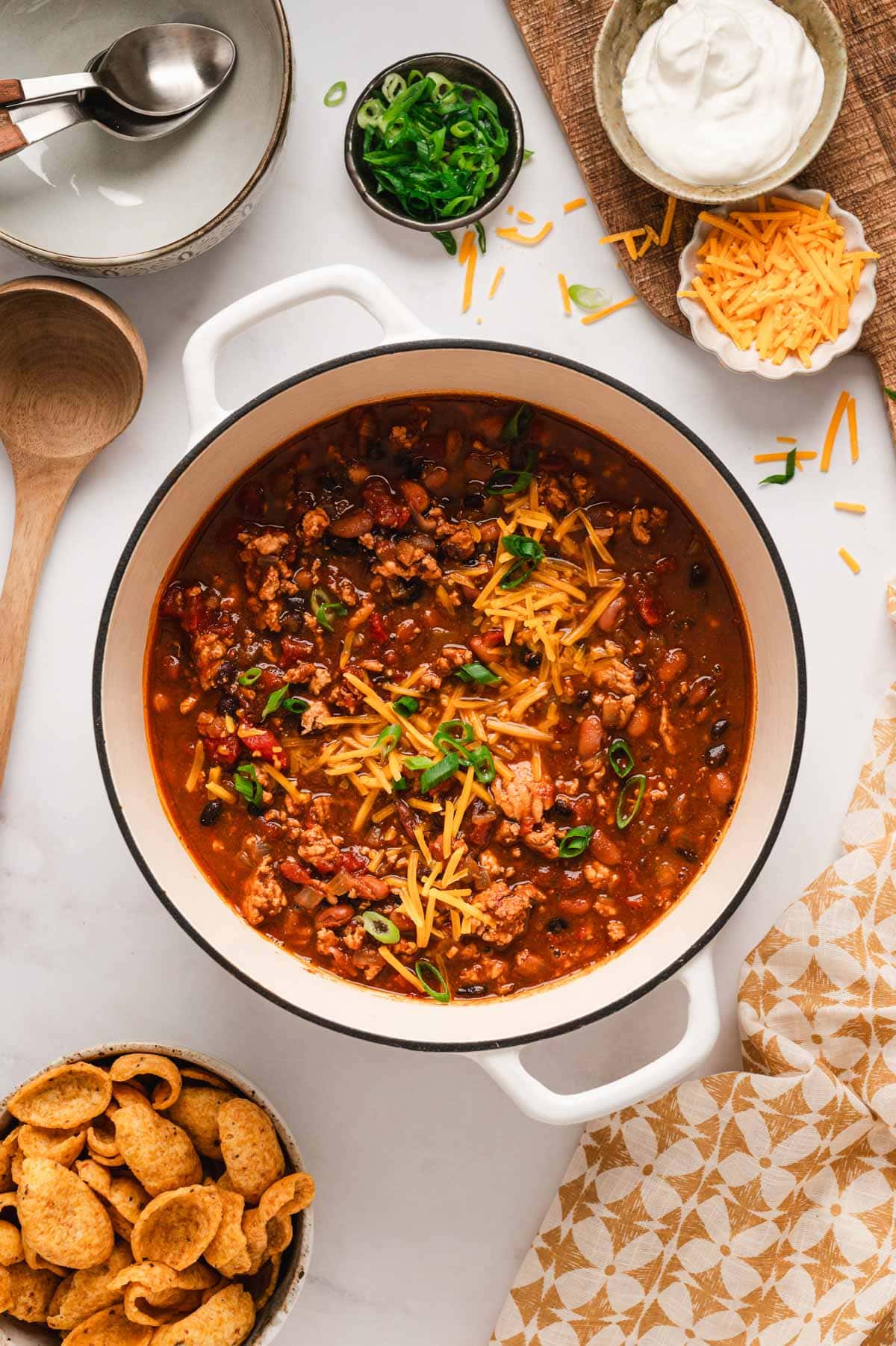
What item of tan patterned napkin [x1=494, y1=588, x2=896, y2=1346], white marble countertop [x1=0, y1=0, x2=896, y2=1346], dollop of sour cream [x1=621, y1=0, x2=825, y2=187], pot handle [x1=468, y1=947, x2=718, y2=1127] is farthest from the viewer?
white marble countertop [x1=0, y1=0, x2=896, y2=1346]

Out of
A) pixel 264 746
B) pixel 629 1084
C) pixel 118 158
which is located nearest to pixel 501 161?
pixel 118 158

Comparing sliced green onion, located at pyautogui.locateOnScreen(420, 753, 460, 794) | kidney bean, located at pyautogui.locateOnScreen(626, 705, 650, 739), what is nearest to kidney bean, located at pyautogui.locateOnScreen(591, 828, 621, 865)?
kidney bean, located at pyautogui.locateOnScreen(626, 705, 650, 739)

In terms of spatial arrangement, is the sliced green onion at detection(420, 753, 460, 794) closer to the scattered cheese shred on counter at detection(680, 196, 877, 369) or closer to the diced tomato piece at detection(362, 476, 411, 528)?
the diced tomato piece at detection(362, 476, 411, 528)

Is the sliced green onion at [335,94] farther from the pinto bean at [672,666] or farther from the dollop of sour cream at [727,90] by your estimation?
the pinto bean at [672,666]

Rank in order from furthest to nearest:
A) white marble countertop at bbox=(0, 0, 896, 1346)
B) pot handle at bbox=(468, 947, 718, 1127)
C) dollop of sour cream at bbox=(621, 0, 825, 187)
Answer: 1. white marble countertop at bbox=(0, 0, 896, 1346)
2. dollop of sour cream at bbox=(621, 0, 825, 187)
3. pot handle at bbox=(468, 947, 718, 1127)

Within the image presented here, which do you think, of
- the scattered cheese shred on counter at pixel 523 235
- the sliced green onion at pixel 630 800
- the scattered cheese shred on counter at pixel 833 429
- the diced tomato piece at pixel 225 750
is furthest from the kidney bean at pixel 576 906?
the scattered cheese shred on counter at pixel 523 235

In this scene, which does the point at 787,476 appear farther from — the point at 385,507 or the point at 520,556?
the point at 385,507
